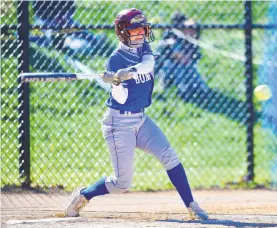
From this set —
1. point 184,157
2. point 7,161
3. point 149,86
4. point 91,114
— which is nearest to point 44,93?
point 91,114

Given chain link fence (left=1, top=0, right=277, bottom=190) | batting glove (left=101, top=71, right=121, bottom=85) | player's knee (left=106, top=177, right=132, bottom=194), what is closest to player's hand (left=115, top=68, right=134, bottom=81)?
batting glove (left=101, top=71, right=121, bottom=85)

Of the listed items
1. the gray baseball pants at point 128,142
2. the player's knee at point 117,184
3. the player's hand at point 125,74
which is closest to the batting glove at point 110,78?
the player's hand at point 125,74

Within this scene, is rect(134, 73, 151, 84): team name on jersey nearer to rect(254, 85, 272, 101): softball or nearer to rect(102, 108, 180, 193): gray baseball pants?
rect(102, 108, 180, 193): gray baseball pants

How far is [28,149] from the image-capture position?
27.2 feet

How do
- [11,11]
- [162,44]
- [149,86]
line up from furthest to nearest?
[162,44] < [11,11] < [149,86]

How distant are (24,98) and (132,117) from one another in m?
2.39

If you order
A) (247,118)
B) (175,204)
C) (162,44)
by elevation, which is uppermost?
(162,44)

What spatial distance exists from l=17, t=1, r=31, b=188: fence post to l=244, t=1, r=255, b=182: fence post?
7.74ft

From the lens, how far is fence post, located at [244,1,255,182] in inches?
332

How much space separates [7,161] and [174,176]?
113 inches

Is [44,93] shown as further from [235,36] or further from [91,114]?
[235,36]

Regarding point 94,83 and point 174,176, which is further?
point 94,83

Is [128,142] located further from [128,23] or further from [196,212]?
[128,23]

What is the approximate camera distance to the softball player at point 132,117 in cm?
605
